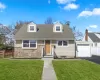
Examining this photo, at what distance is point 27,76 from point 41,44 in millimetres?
18823

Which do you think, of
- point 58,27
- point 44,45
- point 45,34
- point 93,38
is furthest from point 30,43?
point 93,38

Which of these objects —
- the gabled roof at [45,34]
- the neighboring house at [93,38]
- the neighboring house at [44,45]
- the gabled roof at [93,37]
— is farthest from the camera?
the gabled roof at [93,37]

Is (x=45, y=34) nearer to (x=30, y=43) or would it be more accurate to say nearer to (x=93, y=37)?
(x=30, y=43)

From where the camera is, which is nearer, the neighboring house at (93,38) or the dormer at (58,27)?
the dormer at (58,27)

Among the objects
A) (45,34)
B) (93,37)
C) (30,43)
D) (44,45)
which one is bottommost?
(44,45)

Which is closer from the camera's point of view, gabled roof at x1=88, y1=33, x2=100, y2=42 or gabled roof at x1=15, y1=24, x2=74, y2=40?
gabled roof at x1=15, y1=24, x2=74, y2=40

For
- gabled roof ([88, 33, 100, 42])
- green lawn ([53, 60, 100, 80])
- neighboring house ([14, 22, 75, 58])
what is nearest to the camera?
green lawn ([53, 60, 100, 80])

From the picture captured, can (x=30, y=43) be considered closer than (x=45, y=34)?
Yes

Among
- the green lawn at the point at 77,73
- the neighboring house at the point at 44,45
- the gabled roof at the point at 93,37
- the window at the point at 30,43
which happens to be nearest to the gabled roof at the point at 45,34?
the neighboring house at the point at 44,45

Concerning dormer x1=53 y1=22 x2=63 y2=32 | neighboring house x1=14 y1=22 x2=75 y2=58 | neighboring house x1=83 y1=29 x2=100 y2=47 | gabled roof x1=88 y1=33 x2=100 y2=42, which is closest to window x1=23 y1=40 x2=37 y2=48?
neighboring house x1=14 y1=22 x2=75 y2=58

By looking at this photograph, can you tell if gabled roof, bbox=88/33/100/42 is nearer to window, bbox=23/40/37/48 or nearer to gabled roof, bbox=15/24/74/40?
gabled roof, bbox=15/24/74/40

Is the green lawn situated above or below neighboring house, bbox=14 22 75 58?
below

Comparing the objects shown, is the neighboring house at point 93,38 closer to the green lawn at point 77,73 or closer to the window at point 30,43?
the window at point 30,43

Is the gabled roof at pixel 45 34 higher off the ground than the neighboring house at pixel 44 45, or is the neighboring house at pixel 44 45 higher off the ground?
the gabled roof at pixel 45 34
